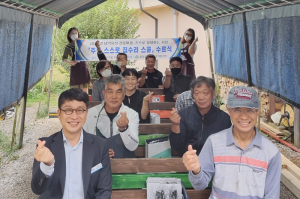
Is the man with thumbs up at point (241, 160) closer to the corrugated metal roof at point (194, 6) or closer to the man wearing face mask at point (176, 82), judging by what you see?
the corrugated metal roof at point (194, 6)

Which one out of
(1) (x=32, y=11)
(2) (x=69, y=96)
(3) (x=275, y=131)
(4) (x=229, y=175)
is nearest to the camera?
(4) (x=229, y=175)

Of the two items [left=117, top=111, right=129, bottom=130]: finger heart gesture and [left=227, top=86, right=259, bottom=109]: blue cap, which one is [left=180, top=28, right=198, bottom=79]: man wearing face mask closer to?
[left=117, top=111, right=129, bottom=130]: finger heart gesture

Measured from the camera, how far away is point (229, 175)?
2.42m

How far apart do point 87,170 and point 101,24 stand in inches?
499

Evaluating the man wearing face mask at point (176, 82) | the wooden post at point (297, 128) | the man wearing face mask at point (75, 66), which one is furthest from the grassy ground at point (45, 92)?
the wooden post at point (297, 128)

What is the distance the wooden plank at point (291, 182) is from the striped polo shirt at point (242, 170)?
2590mm

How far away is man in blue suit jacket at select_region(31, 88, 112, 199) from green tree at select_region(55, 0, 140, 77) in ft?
39.0

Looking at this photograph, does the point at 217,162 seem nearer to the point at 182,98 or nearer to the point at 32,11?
the point at 182,98

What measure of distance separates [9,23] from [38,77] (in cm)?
292

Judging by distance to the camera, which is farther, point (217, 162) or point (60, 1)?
point (60, 1)

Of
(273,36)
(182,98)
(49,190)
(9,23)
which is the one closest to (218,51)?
(273,36)

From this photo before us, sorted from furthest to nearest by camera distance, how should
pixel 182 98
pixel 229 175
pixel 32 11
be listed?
pixel 32 11
pixel 182 98
pixel 229 175

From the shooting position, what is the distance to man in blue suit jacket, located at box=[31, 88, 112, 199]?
2.46 meters

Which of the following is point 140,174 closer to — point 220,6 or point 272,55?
point 272,55
